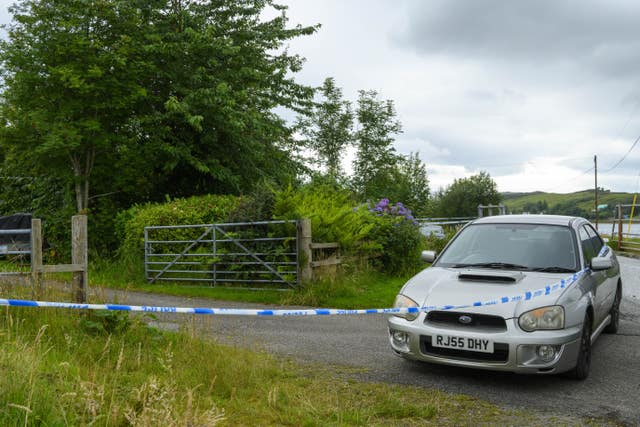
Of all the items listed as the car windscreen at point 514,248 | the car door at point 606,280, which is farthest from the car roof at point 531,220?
the car door at point 606,280

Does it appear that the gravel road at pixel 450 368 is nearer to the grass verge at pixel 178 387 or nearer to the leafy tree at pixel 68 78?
the grass verge at pixel 178 387

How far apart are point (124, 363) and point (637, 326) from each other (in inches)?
289

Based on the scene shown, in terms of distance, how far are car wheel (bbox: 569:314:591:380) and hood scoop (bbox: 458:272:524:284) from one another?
0.76 metres

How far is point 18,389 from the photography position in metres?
3.59

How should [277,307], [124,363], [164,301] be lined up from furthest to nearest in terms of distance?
1. [164,301]
2. [277,307]
3. [124,363]

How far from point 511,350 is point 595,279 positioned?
192 cm

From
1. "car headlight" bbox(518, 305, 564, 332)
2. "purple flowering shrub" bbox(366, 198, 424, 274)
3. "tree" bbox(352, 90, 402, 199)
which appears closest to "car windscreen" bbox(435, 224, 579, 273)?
"car headlight" bbox(518, 305, 564, 332)

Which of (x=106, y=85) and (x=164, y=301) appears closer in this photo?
(x=164, y=301)

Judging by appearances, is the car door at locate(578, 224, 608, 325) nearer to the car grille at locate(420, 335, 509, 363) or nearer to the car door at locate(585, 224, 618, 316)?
the car door at locate(585, 224, 618, 316)

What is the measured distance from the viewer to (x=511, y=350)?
508cm

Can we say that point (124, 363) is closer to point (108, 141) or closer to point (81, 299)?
point (81, 299)

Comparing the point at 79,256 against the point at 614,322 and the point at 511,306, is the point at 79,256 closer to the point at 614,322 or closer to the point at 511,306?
the point at 511,306

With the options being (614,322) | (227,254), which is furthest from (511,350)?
(227,254)

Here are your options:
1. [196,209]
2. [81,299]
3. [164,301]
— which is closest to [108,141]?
[196,209]
